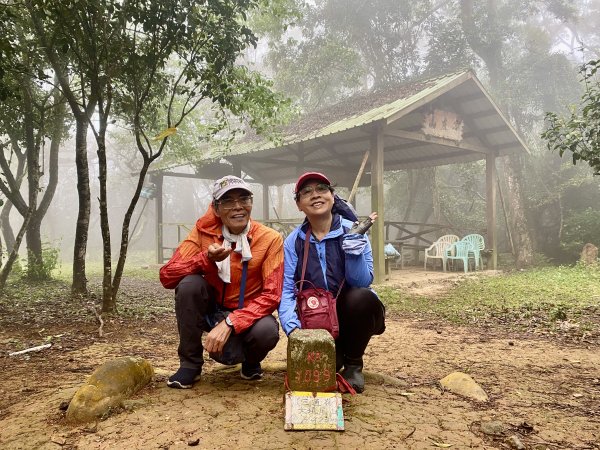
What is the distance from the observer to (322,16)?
19391 mm

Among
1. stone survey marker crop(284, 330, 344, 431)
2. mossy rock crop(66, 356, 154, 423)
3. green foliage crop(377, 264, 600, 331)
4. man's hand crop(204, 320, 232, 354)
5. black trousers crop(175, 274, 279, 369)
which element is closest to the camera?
stone survey marker crop(284, 330, 344, 431)

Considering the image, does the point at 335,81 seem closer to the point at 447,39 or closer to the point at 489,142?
the point at 447,39

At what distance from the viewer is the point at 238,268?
2879 millimetres

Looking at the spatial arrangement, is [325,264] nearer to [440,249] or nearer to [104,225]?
[104,225]

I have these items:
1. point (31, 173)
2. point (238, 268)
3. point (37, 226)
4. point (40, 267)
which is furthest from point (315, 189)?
point (37, 226)

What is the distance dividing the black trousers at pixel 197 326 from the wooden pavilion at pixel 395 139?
664cm

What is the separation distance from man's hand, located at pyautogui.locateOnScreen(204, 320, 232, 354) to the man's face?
639 mm

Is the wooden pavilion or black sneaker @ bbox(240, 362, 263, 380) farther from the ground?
the wooden pavilion

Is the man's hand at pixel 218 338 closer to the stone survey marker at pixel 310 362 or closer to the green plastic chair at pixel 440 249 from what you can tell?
the stone survey marker at pixel 310 362

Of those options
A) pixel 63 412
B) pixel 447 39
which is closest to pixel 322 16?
pixel 447 39

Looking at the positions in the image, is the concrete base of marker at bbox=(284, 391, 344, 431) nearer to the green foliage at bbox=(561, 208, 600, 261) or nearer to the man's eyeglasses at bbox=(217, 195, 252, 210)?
the man's eyeglasses at bbox=(217, 195, 252, 210)

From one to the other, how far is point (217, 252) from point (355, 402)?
1215 millimetres

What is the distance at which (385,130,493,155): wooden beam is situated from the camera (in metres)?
10.3

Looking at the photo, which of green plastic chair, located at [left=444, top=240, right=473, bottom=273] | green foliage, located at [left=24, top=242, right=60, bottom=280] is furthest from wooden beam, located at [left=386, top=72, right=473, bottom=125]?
green foliage, located at [left=24, top=242, right=60, bottom=280]
